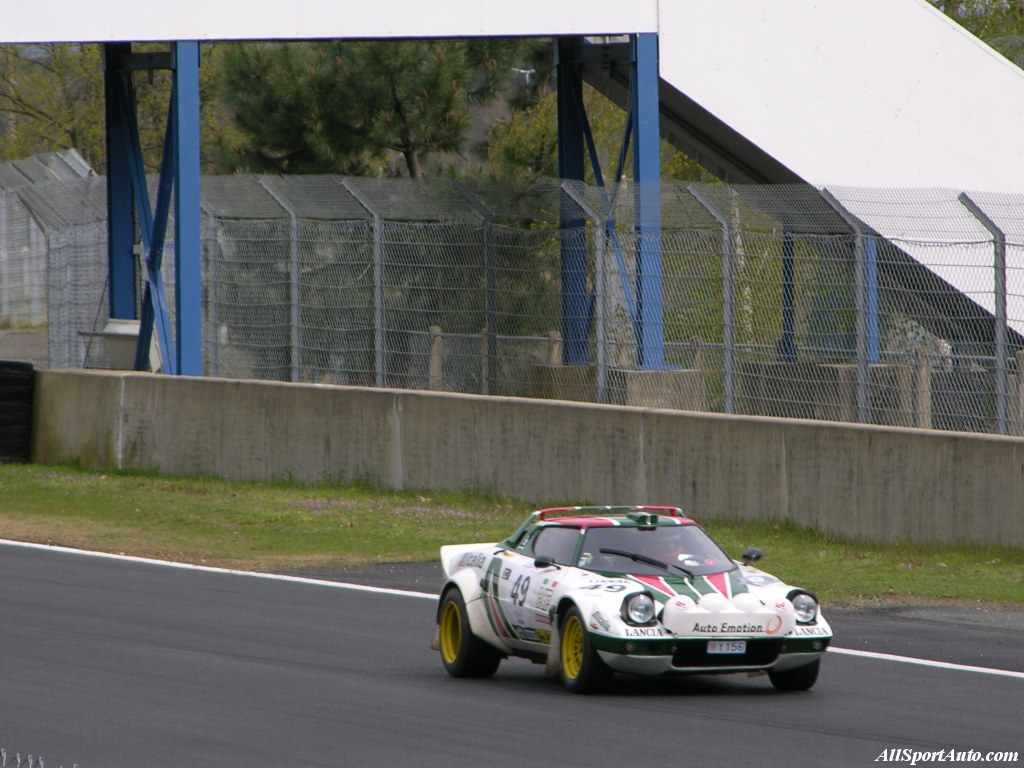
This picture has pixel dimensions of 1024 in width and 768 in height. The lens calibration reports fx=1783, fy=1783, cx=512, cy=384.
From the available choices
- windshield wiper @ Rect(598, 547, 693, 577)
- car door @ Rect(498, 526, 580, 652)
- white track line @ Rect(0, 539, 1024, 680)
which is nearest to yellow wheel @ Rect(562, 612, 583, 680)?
car door @ Rect(498, 526, 580, 652)

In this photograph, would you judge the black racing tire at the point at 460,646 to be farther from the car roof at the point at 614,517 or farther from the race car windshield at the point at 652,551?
the race car windshield at the point at 652,551

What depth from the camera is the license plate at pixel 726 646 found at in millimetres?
8625

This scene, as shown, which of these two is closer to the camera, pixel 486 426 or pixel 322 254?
pixel 486 426

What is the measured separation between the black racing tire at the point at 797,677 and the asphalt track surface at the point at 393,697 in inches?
3.0

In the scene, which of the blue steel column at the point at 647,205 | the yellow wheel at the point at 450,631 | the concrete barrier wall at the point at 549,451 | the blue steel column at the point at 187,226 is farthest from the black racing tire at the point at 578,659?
the blue steel column at the point at 187,226

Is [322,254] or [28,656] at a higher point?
[322,254]

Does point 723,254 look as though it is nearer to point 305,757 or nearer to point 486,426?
point 486,426

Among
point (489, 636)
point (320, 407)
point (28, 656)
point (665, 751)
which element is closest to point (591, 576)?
point (489, 636)

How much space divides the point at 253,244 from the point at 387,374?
2.87m

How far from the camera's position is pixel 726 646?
8625 millimetres

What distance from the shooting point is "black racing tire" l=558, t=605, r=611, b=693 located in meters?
8.70

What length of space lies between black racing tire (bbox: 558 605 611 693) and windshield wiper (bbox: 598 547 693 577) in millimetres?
529

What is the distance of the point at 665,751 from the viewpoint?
293 inches

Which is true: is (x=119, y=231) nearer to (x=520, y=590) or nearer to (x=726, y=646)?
(x=520, y=590)
